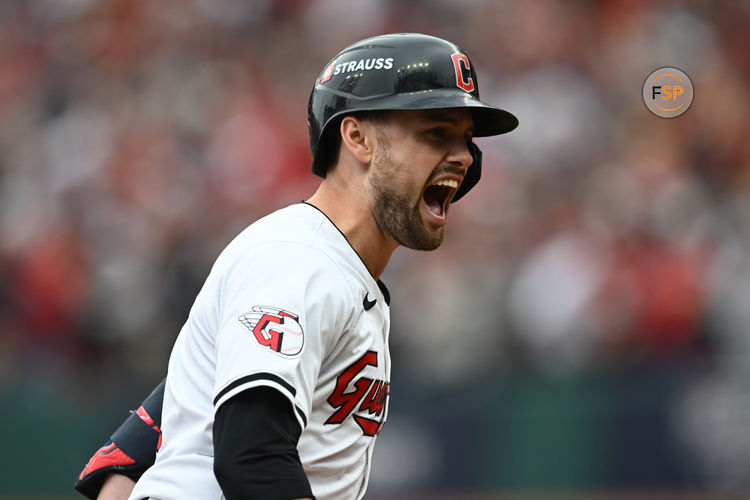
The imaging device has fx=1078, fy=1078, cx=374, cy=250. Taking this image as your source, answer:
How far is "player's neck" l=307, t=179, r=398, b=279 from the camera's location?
2.85 meters

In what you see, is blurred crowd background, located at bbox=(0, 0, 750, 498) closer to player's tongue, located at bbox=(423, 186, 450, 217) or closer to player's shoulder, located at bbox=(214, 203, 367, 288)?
player's tongue, located at bbox=(423, 186, 450, 217)

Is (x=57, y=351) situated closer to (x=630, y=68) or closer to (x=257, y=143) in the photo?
(x=257, y=143)

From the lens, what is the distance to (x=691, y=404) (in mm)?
7891

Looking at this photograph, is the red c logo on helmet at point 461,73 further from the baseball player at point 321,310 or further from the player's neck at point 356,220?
the player's neck at point 356,220

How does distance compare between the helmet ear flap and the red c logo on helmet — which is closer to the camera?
the red c logo on helmet

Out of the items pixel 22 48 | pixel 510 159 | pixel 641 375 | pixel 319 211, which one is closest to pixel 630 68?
pixel 510 159

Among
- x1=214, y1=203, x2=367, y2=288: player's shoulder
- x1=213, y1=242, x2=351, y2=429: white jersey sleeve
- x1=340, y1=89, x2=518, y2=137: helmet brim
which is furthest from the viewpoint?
x1=340, y1=89, x2=518, y2=137: helmet brim

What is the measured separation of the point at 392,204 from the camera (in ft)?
9.32

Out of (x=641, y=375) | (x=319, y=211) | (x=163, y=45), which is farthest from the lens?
(x=163, y=45)

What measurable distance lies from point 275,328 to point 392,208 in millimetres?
633

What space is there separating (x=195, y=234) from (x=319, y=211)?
19.1 ft

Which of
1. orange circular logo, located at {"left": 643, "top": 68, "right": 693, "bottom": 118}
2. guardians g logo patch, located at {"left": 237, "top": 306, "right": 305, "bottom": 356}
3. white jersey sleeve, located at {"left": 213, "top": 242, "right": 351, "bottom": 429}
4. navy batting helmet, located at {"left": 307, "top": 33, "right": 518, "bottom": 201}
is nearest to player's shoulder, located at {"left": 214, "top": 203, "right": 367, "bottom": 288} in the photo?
white jersey sleeve, located at {"left": 213, "top": 242, "right": 351, "bottom": 429}

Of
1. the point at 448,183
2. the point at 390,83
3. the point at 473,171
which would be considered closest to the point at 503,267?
the point at 473,171

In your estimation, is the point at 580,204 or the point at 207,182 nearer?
the point at 580,204
